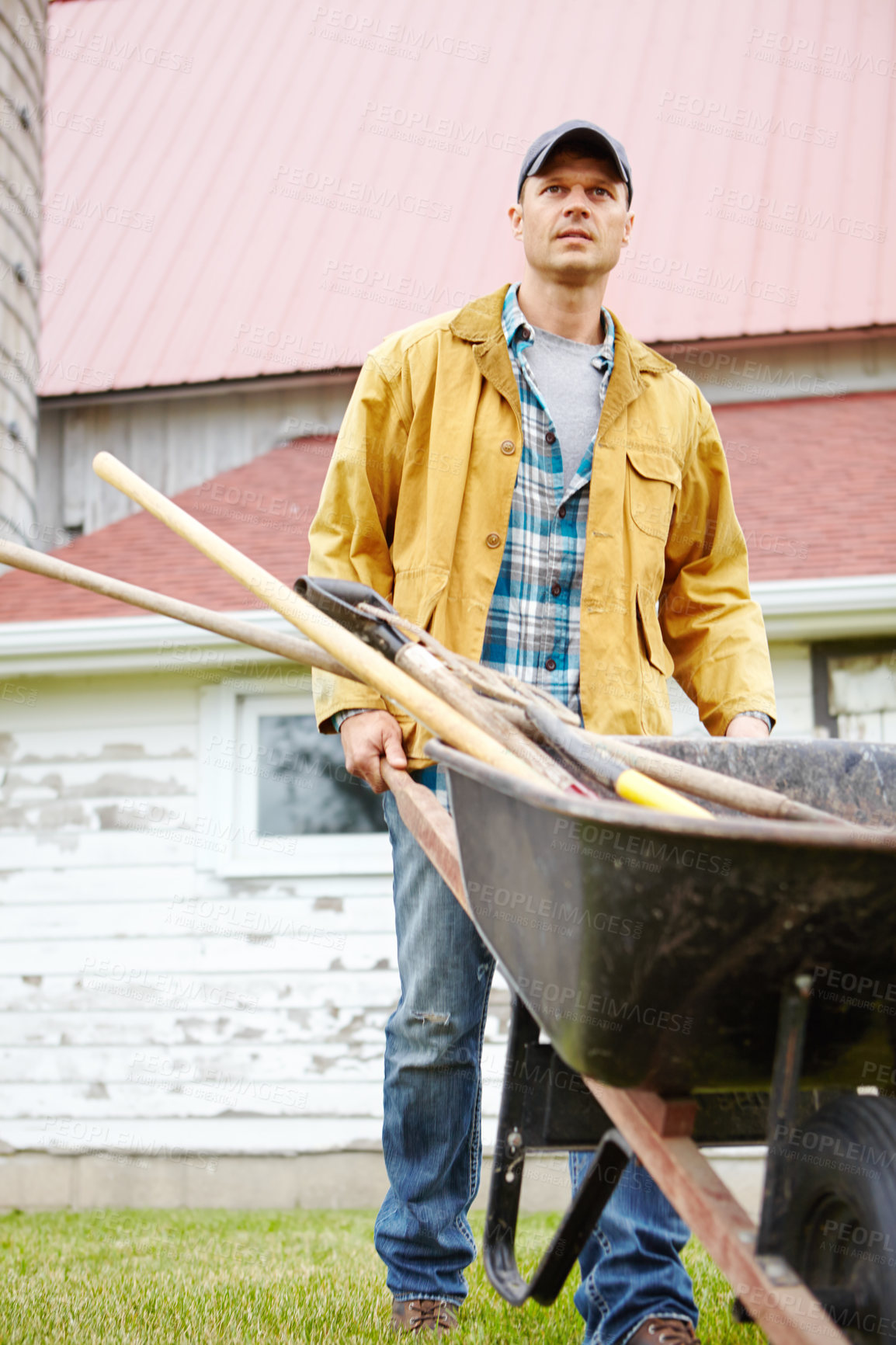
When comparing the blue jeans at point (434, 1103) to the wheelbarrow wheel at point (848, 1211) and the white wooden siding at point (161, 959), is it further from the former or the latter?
the white wooden siding at point (161, 959)

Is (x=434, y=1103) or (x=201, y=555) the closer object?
(x=434, y=1103)

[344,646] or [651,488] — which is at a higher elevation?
[651,488]

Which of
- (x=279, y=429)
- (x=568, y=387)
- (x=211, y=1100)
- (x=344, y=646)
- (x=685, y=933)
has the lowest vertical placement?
(x=211, y=1100)

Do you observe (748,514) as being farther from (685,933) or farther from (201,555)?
(685,933)

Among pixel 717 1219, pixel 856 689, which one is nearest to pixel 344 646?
pixel 717 1219

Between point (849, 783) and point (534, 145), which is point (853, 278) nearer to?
point (534, 145)

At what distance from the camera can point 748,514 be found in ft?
19.3

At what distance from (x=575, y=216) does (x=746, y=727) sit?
1.01 metres

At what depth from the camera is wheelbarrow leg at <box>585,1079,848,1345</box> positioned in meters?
1.19

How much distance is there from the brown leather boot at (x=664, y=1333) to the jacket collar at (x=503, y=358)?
1.56m

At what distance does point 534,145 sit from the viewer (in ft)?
7.75

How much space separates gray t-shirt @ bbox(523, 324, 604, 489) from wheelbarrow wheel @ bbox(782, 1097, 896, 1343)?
132 cm

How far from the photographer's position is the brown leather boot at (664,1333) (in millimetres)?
1904

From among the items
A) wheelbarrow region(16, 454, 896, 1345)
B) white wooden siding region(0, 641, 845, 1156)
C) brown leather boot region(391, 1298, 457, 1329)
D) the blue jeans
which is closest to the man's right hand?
the blue jeans
